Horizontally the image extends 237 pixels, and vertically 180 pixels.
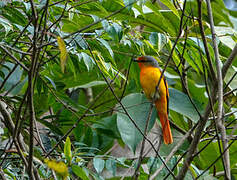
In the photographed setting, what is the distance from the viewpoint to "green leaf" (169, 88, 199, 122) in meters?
3.24

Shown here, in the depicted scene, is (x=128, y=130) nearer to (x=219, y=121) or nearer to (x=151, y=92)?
(x=151, y=92)

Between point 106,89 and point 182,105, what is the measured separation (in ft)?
5.03

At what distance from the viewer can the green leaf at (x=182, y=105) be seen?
10.6ft

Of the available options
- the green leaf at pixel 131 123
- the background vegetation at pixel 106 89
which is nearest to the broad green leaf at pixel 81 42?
the background vegetation at pixel 106 89

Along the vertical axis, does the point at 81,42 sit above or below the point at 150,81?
above

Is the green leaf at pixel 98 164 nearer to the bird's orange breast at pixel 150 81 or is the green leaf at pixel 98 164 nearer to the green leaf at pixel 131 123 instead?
the green leaf at pixel 131 123

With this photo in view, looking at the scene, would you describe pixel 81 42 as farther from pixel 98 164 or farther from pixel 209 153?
pixel 209 153

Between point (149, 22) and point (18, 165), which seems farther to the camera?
point (149, 22)

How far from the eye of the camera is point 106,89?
6.38 feet

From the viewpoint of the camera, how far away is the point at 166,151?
3482 mm

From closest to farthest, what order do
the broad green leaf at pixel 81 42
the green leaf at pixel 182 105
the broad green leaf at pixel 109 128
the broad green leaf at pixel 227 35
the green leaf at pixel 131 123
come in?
1. the broad green leaf at pixel 81 42
2. the broad green leaf at pixel 227 35
3. the green leaf at pixel 131 123
4. the green leaf at pixel 182 105
5. the broad green leaf at pixel 109 128

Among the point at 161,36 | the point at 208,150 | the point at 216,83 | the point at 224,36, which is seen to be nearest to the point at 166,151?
the point at 208,150

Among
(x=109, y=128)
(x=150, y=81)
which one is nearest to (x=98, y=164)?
(x=109, y=128)

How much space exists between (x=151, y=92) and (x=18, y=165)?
1748mm
